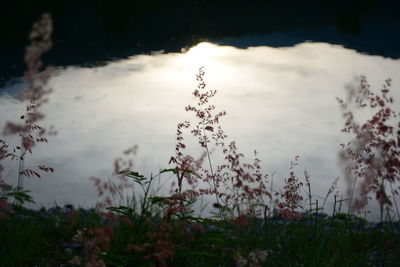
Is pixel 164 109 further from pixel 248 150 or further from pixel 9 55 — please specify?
pixel 9 55

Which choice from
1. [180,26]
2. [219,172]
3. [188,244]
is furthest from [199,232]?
[180,26]

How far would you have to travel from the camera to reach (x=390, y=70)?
27.1ft

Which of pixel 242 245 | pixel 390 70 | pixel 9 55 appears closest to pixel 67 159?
pixel 242 245

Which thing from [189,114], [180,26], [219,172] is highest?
[180,26]

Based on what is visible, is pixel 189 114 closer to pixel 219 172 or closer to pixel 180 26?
pixel 219 172

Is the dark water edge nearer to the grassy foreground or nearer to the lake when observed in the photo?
the lake

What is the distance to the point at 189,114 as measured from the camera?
653 centimetres

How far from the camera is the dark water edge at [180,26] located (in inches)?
370

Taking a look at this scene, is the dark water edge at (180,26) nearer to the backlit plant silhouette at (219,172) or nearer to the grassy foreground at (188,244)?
the grassy foreground at (188,244)

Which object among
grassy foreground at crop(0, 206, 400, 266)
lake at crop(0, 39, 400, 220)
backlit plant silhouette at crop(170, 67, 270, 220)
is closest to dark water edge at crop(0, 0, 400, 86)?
lake at crop(0, 39, 400, 220)

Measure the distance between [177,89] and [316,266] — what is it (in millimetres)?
5117

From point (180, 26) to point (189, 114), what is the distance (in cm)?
529

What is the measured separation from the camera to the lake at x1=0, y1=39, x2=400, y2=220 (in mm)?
5105

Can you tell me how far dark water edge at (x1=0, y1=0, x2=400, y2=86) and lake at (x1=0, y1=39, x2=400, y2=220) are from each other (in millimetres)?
611
